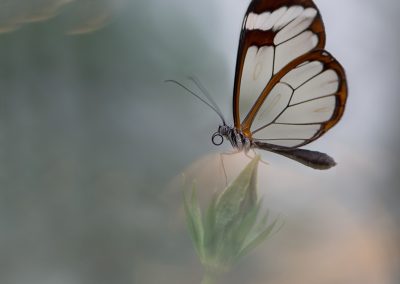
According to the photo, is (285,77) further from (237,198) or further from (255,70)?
(237,198)

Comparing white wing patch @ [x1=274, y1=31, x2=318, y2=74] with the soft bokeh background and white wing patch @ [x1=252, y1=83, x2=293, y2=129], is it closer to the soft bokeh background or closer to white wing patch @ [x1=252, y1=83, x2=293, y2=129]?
white wing patch @ [x1=252, y1=83, x2=293, y2=129]

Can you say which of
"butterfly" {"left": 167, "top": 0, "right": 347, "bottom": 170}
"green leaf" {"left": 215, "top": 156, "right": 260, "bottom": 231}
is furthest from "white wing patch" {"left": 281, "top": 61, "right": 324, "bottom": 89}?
"green leaf" {"left": 215, "top": 156, "right": 260, "bottom": 231}

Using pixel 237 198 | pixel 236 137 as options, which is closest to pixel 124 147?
pixel 236 137

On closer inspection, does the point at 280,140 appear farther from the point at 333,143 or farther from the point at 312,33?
the point at 333,143

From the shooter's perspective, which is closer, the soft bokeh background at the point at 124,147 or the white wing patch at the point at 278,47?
the white wing patch at the point at 278,47

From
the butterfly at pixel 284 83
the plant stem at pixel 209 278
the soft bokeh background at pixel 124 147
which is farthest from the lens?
the soft bokeh background at pixel 124 147

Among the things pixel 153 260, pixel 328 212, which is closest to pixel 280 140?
pixel 153 260

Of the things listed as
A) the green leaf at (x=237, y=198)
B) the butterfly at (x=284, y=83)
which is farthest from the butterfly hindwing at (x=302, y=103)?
the green leaf at (x=237, y=198)

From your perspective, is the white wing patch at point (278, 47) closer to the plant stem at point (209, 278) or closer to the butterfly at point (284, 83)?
the butterfly at point (284, 83)

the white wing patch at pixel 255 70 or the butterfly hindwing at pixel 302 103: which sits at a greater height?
the white wing patch at pixel 255 70
